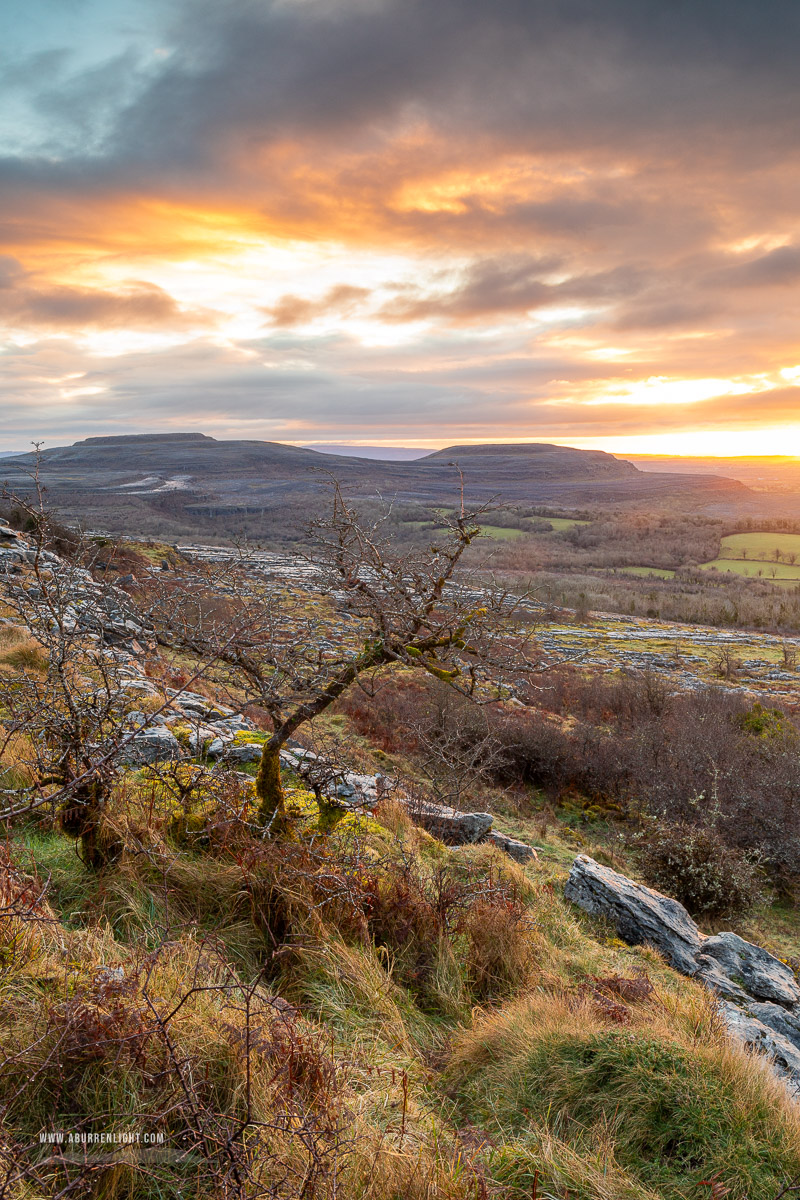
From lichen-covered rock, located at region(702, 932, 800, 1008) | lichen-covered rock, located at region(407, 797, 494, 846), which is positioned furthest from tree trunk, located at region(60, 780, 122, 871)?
lichen-covered rock, located at region(702, 932, 800, 1008)

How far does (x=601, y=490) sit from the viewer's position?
130m

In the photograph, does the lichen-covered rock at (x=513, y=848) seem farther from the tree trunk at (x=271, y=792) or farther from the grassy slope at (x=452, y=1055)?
the tree trunk at (x=271, y=792)

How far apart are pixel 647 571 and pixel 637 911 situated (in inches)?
2545

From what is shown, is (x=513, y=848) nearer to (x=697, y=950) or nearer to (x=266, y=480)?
(x=697, y=950)

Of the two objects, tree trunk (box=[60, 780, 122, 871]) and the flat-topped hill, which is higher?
the flat-topped hill

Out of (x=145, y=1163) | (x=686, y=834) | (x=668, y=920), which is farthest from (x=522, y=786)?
(x=145, y=1163)

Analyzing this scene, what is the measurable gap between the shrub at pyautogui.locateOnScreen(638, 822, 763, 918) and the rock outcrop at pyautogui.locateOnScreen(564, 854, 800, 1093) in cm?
192

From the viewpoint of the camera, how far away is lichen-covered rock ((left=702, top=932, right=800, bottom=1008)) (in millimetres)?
5758

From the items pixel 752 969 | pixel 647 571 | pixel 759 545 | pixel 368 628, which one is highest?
pixel 368 628

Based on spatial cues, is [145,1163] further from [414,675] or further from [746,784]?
[414,675]

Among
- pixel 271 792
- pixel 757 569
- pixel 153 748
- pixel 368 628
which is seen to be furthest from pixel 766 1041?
pixel 757 569

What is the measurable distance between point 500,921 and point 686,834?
5.68 metres

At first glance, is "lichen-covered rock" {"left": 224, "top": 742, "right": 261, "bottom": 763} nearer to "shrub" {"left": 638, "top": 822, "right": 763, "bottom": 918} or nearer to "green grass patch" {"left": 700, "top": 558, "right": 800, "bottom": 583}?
"shrub" {"left": 638, "top": 822, "right": 763, "bottom": 918}

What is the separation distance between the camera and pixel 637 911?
20.2ft
